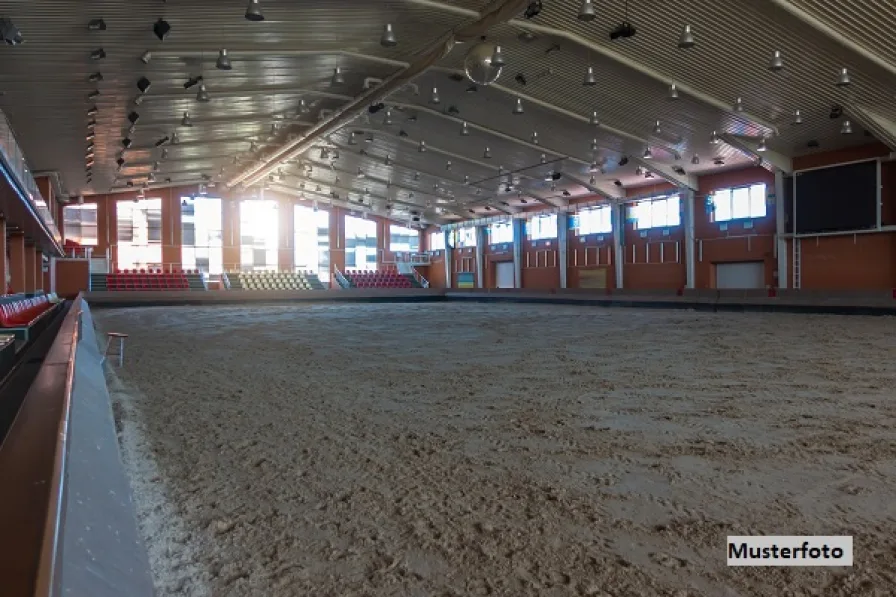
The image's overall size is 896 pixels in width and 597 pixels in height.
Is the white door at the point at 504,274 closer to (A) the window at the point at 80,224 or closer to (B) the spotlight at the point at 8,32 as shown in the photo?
(A) the window at the point at 80,224

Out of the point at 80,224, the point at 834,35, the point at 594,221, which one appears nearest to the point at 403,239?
the point at 594,221

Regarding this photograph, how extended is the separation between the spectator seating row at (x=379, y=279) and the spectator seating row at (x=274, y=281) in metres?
2.35

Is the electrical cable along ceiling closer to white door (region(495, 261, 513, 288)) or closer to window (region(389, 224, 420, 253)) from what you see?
white door (region(495, 261, 513, 288))

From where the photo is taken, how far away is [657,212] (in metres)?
27.5

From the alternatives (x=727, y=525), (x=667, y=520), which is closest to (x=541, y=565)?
(x=667, y=520)

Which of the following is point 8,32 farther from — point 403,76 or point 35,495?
point 35,495

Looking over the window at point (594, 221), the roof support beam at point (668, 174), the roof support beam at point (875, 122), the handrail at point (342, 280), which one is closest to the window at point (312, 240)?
the handrail at point (342, 280)

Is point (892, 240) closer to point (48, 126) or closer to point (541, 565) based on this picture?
point (541, 565)

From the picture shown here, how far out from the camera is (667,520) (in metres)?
2.47

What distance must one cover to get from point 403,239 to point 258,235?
35.1ft

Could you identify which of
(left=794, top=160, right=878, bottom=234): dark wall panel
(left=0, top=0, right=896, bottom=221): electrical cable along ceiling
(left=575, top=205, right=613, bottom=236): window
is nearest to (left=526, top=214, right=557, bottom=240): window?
(left=575, top=205, right=613, bottom=236): window

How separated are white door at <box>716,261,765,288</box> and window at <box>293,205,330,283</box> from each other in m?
24.3

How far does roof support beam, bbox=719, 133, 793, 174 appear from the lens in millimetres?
19375

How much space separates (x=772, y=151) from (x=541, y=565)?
2228cm
